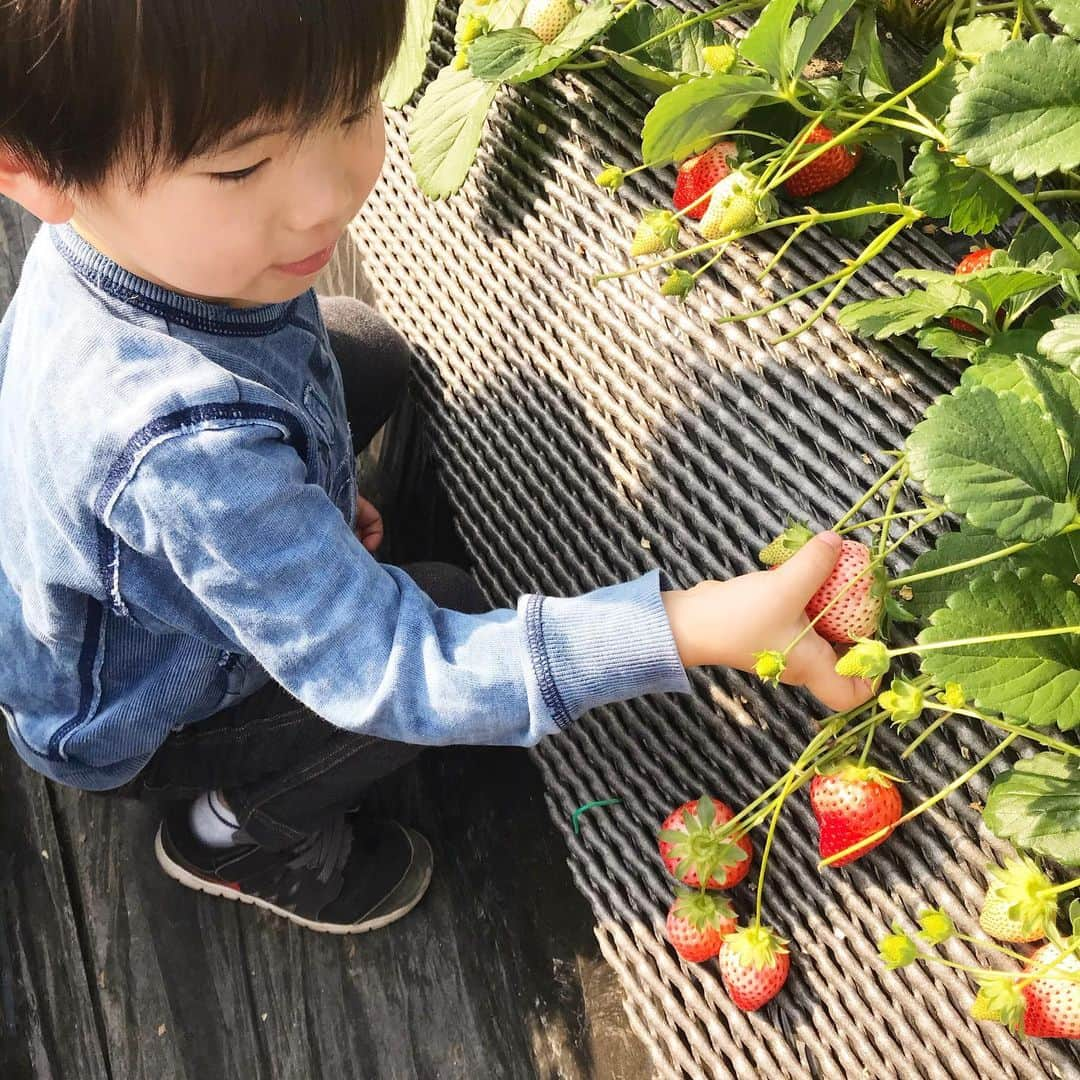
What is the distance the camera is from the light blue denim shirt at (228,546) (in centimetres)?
67

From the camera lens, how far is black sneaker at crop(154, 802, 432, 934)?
1.07 metres

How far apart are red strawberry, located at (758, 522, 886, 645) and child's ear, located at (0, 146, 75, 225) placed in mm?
449

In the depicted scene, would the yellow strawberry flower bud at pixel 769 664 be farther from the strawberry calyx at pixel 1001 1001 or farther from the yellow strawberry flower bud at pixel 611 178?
the yellow strawberry flower bud at pixel 611 178

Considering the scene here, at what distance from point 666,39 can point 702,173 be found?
121 millimetres

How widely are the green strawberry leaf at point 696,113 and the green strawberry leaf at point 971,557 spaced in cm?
31

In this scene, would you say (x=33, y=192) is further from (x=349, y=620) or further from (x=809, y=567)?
(x=809, y=567)

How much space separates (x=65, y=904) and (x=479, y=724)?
0.62 m

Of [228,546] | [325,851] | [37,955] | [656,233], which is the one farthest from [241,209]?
[37,955]

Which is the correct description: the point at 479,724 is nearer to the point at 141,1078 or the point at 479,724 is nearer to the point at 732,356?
the point at 732,356

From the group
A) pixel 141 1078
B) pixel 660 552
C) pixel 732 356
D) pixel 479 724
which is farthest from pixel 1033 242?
pixel 141 1078

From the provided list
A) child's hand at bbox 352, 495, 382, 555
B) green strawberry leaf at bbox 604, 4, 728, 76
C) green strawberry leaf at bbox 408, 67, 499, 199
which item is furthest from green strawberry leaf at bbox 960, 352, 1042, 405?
child's hand at bbox 352, 495, 382, 555

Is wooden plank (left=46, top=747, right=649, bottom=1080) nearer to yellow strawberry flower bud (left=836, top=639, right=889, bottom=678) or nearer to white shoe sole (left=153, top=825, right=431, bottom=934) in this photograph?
white shoe sole (left=153, top=825, right=431, bottom=934)

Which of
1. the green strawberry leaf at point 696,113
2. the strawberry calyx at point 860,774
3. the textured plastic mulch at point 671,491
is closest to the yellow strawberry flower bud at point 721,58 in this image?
the green strawberry leaf at point 696,113

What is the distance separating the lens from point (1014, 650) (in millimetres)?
631
